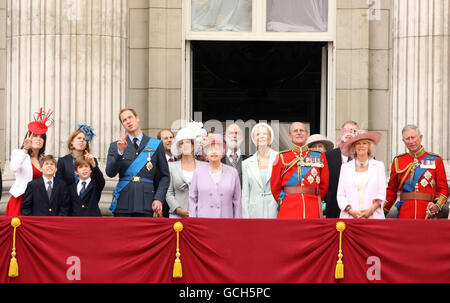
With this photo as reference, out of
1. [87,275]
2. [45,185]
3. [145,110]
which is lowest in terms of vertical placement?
[87,275]

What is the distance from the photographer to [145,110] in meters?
14.9

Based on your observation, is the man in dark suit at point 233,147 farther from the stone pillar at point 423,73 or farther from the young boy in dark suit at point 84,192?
the stone pillar at point 423,73

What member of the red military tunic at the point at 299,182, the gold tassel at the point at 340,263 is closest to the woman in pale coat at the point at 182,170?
the red military tunic at the point at 299,182

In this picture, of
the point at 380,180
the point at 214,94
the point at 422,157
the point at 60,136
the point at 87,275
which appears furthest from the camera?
the point at 214,94

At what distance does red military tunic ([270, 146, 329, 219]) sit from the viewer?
11078 millimetres

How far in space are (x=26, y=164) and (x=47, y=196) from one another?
570 millimetres


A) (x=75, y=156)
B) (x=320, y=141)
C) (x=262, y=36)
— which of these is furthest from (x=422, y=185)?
(x=262, y=36)

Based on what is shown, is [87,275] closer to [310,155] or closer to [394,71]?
[310,155]

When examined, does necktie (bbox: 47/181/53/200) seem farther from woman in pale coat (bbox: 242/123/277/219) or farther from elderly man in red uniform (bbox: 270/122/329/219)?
elderly man in red uniform (bbox: 270/122/329/219)

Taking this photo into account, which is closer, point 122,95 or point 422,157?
point 422,157

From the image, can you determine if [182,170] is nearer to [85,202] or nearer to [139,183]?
[139,183]

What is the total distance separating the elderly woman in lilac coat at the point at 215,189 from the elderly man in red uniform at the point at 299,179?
0.45 metres

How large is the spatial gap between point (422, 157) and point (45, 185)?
431 cm

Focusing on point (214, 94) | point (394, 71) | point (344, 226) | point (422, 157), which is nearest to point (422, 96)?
point (394, 71)
